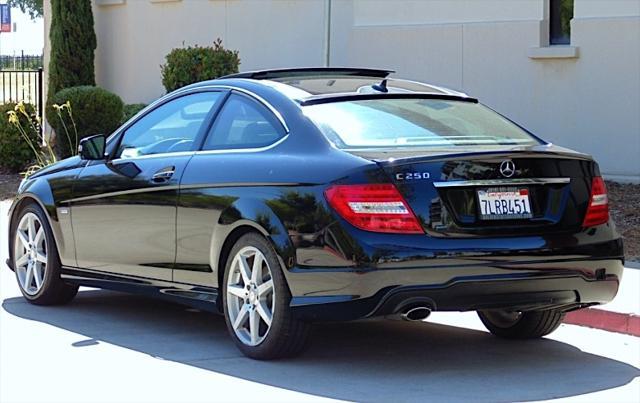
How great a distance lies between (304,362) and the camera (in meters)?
7.72

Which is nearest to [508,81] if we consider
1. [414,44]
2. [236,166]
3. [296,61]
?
[414,44]

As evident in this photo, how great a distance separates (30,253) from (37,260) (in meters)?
0.10

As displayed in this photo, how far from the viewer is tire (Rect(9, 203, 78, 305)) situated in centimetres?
952

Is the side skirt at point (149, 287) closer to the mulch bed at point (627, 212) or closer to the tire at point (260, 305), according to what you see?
the tire at point (260, 305)

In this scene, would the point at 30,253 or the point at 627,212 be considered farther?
the point at 627,212

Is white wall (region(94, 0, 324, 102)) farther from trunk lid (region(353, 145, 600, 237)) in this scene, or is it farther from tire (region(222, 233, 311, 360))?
trunk lid (region(353, 145, 600, 237))

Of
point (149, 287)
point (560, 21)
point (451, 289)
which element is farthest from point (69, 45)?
point (451, 289)

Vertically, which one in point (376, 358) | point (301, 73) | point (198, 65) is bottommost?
point (376, 358)

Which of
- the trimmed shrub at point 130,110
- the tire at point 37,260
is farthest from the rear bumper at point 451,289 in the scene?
the trimmed shrub at point 130,110

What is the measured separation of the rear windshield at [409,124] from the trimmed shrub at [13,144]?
12837 mm

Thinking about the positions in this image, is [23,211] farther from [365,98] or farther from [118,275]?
[365,98]

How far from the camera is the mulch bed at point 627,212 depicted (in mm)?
12094

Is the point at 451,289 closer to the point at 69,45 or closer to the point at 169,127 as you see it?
the point at 169,127

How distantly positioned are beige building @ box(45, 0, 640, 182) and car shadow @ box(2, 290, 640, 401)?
21.9ft
